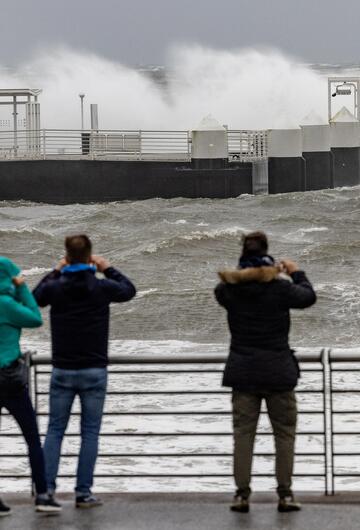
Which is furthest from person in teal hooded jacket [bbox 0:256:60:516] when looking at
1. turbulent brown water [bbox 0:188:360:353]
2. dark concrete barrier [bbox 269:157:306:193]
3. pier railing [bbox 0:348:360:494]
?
dark concrete barrier [bbox 269:157:306:193]

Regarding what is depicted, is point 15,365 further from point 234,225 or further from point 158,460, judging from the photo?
point 234,225

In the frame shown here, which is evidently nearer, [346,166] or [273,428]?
[273,428]

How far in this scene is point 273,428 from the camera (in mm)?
6789

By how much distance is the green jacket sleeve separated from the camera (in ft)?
21.5

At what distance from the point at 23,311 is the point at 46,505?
97 centimetres

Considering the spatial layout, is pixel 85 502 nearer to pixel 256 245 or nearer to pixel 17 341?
pixel 17 341

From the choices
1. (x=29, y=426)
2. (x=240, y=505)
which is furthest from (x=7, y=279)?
(x=240, y=505)

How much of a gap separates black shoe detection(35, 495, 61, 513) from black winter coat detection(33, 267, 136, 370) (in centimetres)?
65

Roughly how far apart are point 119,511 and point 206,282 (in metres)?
17.5

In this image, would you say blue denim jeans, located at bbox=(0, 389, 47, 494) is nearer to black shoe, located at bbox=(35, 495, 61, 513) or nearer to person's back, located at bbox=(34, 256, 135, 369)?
black shoe, located at bbox=(35, 495, 61, 513)

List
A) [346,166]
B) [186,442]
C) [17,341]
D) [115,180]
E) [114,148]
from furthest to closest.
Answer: [346,166] → [114,148] → [115,180] → [186,442] → [17,341]

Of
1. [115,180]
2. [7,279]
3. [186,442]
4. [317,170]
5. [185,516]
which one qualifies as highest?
[7,279]

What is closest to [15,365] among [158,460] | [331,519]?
[331,519]

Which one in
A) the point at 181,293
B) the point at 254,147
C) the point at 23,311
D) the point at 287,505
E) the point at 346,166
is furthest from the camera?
the point at 346,166
